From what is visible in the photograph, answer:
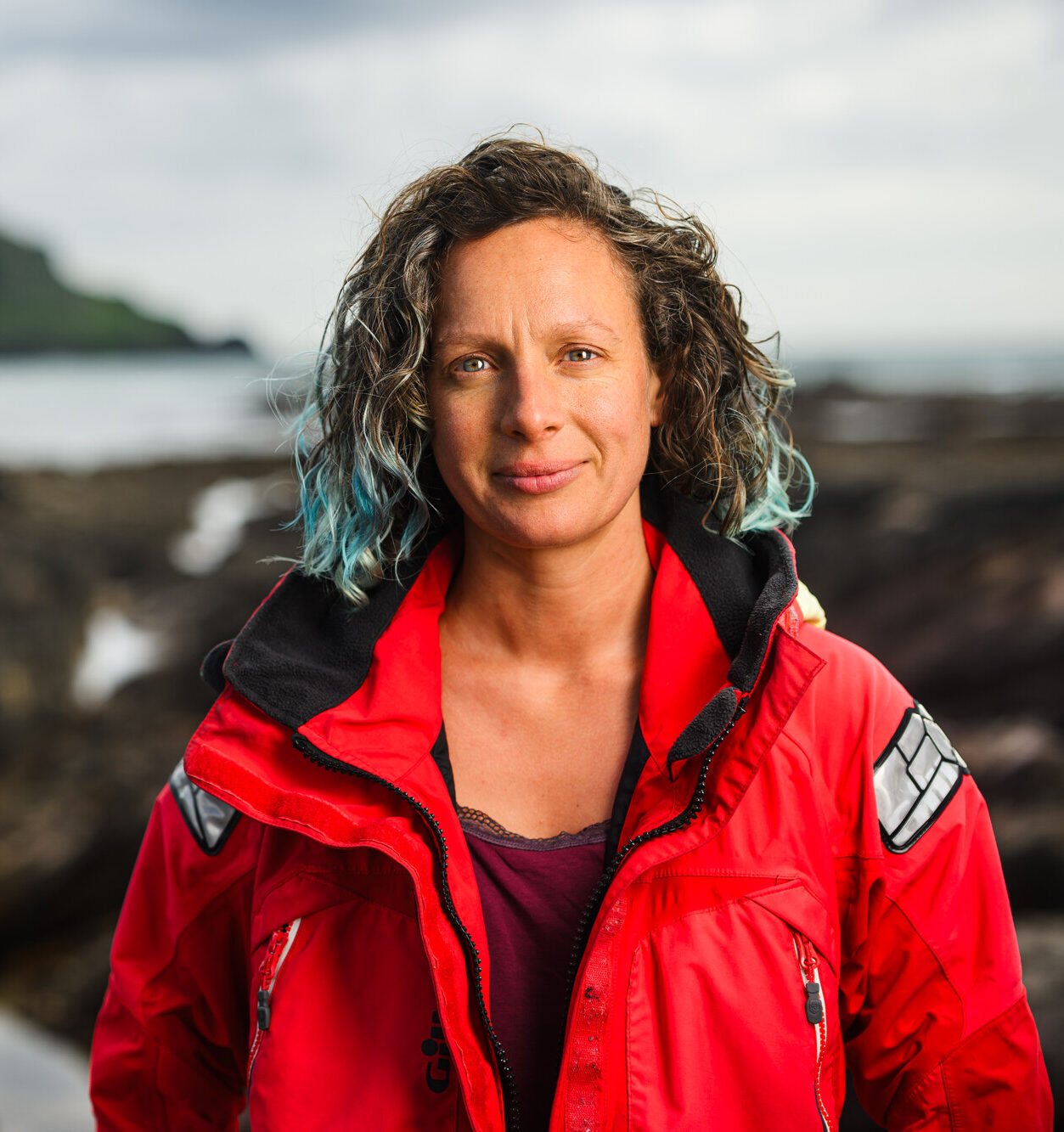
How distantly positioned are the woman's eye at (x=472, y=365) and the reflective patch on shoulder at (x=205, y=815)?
0.98m

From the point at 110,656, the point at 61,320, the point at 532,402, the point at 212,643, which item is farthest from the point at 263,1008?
the point at 61,320

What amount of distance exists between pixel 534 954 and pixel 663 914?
0.98 feet

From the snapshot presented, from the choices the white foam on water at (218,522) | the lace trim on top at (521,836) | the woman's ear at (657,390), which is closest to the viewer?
the lace trim on top at (521,836)

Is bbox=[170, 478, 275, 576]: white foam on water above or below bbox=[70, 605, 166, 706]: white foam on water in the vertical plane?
below

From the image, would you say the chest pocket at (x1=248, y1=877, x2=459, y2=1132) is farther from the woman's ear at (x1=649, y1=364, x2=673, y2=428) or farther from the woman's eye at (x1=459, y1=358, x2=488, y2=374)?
the woman's ear at (x1=649, y1=364, x2=673, y2=428)

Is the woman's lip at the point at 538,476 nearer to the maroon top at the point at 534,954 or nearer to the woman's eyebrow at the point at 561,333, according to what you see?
the woman's eyebrow at the point at 561,333

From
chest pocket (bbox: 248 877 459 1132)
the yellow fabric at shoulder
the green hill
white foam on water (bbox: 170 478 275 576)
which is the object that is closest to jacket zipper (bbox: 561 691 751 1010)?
chest pocket (bbox: 248 877 459 1132)

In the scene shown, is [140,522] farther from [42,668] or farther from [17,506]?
[42,668]

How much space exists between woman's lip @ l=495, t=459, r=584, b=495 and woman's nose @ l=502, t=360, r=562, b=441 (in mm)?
62

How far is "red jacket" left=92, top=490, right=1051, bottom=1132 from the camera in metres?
1.79

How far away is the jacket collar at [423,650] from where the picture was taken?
6.45ft

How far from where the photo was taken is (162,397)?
4412cm

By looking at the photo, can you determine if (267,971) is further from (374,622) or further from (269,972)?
(374,622)

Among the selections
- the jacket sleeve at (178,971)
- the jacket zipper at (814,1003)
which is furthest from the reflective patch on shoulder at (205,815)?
the jacket zipper at (814,1003)
